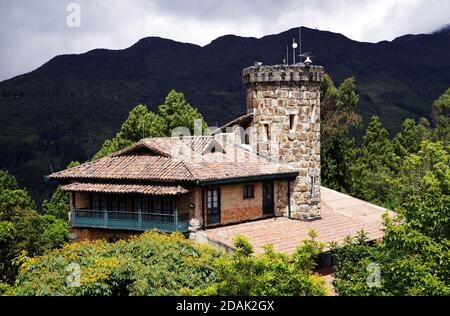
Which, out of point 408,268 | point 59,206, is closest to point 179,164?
point 408,268

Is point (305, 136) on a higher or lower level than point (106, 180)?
higher

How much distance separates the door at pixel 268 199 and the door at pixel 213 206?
330 centimetres

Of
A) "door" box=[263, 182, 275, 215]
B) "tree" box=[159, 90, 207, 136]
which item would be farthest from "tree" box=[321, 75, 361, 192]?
"door" box=[263, 182, 275, 215]

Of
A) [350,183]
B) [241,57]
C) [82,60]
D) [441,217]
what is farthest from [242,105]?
[441,217]

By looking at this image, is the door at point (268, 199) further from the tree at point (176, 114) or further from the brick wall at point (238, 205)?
the tree at point (176, 114)

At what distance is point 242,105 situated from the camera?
561 feet

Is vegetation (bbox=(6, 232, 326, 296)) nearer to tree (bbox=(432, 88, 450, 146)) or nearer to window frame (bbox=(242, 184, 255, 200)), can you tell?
window frame (bbox=(242, 184, 255, 200))

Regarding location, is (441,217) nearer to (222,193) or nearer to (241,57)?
(222,193)

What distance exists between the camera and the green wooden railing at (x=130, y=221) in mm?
27297

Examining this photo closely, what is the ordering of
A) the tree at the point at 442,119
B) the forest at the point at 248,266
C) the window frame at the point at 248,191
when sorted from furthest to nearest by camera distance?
the tree at the point at 442,119 → the window frame at the point at 248,191 → the forest at the point at 248,266

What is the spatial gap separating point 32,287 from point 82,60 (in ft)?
624

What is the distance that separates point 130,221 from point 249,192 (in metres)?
6.16

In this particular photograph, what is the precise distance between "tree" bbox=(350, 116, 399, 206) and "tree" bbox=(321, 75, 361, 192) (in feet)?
4.20

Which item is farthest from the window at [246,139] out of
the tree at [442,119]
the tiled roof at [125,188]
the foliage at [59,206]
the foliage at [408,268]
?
the tree at [442,119]
